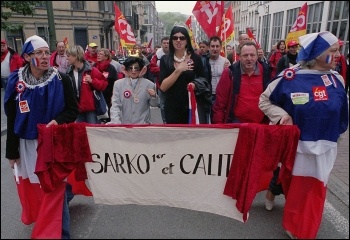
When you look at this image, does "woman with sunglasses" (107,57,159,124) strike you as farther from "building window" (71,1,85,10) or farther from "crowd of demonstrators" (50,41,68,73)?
"building window" (71,1,85,10)

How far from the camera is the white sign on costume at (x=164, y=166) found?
2.70 m

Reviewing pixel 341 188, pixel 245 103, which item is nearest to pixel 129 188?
pixel 245 103

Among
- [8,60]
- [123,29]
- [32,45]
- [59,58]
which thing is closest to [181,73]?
[32,45]

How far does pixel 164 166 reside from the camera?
2.79 m

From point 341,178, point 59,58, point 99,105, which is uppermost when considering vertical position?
point 59,58

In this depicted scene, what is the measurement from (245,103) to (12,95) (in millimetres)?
2274

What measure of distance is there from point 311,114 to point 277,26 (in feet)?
92.1

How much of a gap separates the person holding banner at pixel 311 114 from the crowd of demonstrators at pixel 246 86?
512 millimetres

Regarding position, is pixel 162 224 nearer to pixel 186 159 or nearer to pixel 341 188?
pixel 186 159

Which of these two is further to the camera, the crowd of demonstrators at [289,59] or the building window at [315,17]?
the building window at [315,17]

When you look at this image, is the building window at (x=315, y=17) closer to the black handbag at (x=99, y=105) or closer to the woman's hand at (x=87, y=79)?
the black handbag at (x=99, y=105)

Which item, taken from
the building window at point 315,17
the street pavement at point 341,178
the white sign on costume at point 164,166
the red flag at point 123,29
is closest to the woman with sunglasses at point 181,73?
the white sign on costume at point 164,166

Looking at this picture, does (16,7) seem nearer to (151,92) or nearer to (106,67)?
(106,67)

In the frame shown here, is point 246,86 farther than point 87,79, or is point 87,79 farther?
point 87,79
